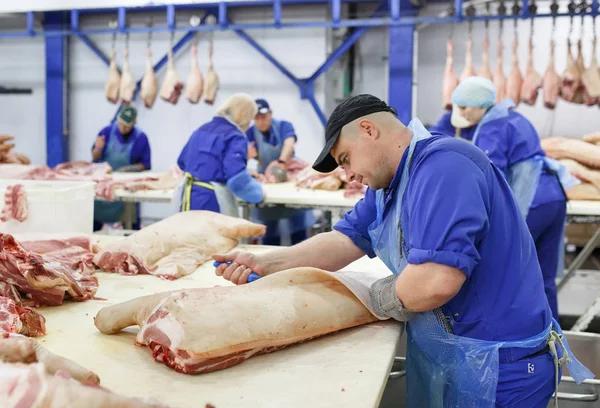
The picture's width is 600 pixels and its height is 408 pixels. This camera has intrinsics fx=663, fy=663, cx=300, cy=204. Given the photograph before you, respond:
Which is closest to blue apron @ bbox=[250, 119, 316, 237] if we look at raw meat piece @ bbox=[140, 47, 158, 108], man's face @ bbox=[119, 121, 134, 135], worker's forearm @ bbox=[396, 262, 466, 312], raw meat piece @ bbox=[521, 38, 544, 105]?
man's face @ bbox=[119, 121, 134, 135]

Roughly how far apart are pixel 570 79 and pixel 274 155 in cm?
355

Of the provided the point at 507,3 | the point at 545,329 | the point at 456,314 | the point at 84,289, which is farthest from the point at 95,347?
the point at 507,3

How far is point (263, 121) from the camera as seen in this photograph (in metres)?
7.73

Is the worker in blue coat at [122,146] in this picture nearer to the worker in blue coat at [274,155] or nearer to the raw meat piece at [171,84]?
the raw meat piece at [171,84]

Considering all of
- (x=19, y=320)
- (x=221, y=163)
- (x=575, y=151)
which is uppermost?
(x=575, y=151)

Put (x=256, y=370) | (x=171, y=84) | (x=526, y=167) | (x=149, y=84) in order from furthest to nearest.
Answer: (x=149, y=84)
(x=171, y=84)
(x=526, y=167)
(x=256, y=370)

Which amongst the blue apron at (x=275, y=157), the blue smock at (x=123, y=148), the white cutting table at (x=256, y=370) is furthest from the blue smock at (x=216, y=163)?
the white cutting table at (x=256, y=370)

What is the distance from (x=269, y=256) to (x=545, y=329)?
115 centimetres

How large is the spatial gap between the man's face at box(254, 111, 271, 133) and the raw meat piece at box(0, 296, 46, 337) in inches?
220

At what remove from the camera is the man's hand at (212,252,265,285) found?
2.75 meters

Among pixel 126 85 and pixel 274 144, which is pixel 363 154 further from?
pixel 126 85

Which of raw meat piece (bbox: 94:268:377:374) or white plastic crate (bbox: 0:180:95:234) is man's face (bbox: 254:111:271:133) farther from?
raw meat piece (bbox: 94:268:377:374)

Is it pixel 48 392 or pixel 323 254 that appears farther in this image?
pixel 323 254

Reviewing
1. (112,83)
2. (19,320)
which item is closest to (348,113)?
(19,320)
